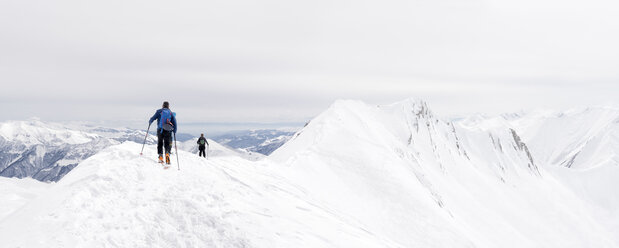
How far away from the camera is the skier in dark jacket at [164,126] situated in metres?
17.6

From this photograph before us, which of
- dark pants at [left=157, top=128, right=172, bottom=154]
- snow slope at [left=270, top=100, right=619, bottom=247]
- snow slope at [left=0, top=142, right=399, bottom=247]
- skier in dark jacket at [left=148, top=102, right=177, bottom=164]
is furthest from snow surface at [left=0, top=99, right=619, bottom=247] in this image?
skier in dark jacket at [left=148, top=102, right=177, bottom=164]

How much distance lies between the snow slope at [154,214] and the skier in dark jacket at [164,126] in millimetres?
1007

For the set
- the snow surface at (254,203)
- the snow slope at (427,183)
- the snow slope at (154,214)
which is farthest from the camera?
the snow slope at (427,183)

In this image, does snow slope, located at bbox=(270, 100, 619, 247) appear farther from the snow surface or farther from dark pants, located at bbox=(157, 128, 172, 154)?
dark pants, located at bbox=(157, 128, 172, 154)

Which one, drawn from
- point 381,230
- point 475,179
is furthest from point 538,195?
point 381,230

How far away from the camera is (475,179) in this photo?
11944cm

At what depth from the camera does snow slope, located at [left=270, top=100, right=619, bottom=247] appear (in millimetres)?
35094

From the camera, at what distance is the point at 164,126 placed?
17.8m

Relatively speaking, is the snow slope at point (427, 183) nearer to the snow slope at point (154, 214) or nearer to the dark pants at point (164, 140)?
the snow slope at point (154, 214)

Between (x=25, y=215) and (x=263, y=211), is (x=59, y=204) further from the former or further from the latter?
(x=263, y=211)

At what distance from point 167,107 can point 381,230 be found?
21.5m

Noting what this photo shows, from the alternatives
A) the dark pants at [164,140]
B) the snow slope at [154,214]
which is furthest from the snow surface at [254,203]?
the dark pants at [164,140]

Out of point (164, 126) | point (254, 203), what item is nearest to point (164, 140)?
point (164, 126)

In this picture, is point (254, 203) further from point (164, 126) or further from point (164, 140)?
point (164, 126)
